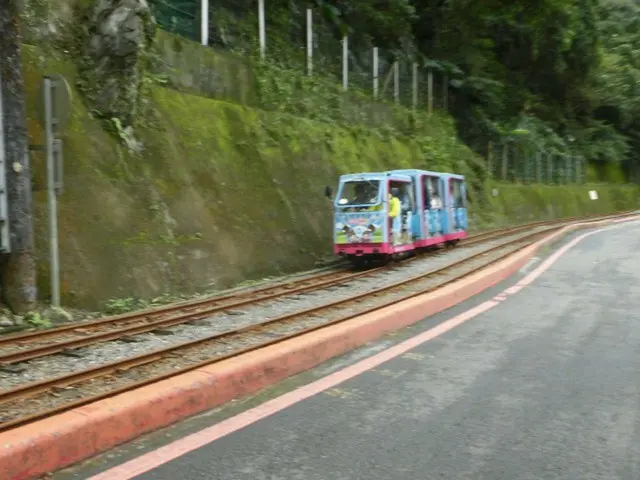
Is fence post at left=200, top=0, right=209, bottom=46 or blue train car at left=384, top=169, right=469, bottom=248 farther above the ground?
fence post at left=200, top=0, right=209, bottom=46

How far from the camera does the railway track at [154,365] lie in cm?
460

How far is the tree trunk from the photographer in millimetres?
8266

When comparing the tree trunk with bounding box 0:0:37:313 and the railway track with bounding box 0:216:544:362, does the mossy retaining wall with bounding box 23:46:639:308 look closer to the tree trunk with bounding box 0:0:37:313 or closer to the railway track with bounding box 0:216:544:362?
the tree trunk with bounding box 0:0:37:313

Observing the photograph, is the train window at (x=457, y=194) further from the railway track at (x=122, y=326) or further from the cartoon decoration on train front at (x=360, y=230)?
the railway track at (x=122, y=326)

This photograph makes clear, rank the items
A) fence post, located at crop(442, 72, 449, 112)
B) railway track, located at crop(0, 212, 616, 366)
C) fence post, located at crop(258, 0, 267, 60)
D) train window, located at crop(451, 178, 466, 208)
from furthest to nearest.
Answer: fence post, located at crop(442, 72, 449, 112), fence post, located at crop(258, 0, 267, 60), train window, located at crop(451, 178, 466, 208), railway track, located at crop(0, 212, 616, 366)

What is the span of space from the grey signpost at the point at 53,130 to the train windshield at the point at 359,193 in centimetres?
752

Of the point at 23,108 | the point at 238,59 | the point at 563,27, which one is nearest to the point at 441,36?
the point at 563,27

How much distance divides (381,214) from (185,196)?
4491 millimetres

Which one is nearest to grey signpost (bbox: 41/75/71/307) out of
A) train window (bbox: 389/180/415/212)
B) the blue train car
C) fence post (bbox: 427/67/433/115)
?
train window (bbox: 389/180/415/212)

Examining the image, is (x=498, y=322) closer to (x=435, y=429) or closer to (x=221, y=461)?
(x=435, y=429)

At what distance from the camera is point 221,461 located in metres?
3.59

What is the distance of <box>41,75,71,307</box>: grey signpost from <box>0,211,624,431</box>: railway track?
9.49 feet

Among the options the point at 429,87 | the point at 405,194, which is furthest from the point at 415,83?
the point at 405,194

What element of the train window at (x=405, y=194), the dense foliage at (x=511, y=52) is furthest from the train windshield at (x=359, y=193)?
the dense foliage at (x=511, y=52)
